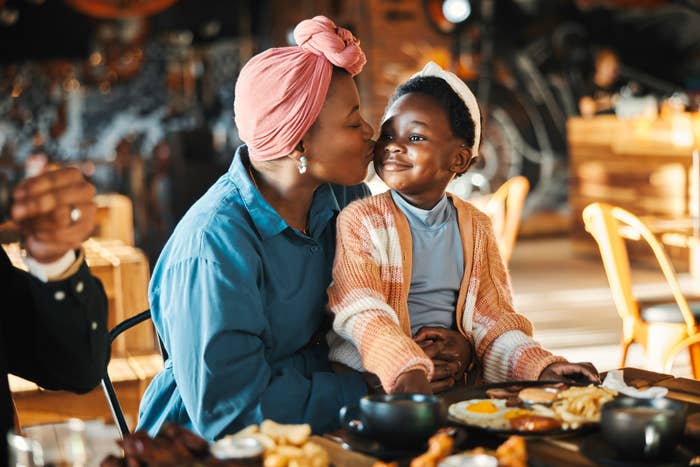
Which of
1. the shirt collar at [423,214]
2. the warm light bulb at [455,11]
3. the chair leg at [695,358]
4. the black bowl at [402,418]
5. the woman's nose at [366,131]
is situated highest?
the warm light bulb at [455,11]

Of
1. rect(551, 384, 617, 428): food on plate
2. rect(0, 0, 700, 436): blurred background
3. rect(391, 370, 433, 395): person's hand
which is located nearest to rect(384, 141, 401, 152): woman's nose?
rect(391, 370, 433, 395): person's hand

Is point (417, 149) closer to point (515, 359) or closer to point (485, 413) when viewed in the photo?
point (515, 359)

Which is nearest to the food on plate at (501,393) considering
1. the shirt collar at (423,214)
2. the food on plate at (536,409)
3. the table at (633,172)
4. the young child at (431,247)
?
the food on plate at (536,409)

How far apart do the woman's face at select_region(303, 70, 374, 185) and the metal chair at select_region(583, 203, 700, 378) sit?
1691mm

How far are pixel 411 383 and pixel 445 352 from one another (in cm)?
29

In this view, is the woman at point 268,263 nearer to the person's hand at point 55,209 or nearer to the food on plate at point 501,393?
the food on plate at point 501,393

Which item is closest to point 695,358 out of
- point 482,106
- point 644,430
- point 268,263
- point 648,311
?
point 648,311

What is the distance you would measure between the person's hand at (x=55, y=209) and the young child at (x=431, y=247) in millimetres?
585

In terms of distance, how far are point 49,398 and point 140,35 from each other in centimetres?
1034

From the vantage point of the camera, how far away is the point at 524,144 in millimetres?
11172

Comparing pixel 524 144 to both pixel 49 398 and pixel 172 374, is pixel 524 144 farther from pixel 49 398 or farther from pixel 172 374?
pixel 172 374

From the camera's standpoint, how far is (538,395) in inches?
61.6

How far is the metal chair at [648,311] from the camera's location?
3.51 metres

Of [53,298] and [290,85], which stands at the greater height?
[290,85]
